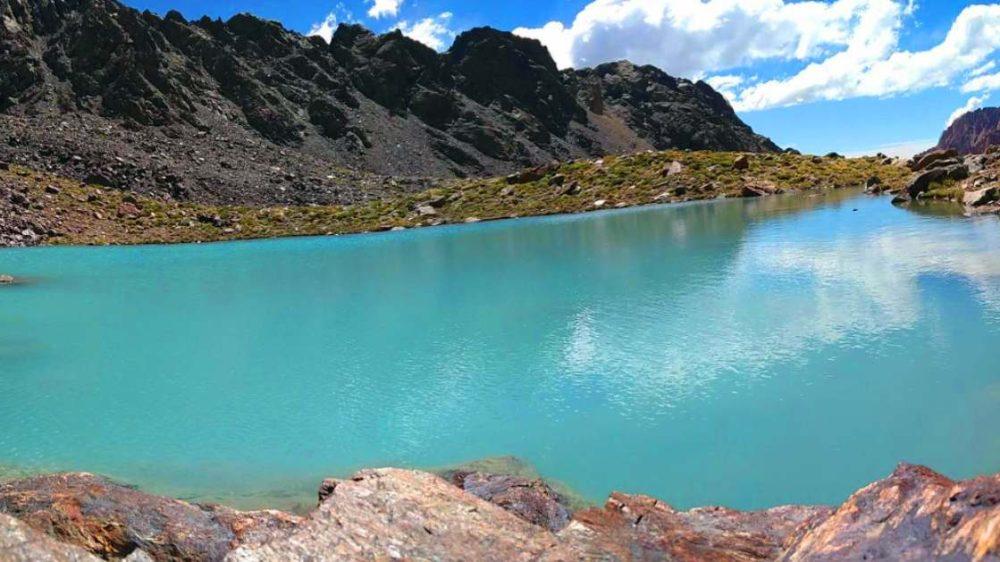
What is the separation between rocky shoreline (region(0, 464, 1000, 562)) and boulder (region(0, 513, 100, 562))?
0.01 metres

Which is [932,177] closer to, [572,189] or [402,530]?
[572,189]

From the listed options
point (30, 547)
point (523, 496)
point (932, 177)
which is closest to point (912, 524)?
point (523, 496)

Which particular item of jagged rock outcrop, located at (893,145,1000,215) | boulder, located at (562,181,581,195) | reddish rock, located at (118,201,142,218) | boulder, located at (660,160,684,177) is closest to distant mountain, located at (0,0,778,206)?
reddish rock, located at (118,201,142,218)

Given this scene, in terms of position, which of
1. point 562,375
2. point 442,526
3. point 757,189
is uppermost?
point 757,189

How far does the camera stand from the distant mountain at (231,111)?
104 metres

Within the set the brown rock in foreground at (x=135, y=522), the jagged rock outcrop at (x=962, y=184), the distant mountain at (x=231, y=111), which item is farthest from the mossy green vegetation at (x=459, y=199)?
the brown rock in foreground at (x=135, y=522)

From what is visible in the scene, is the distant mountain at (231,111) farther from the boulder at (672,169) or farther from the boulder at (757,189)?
the boulder at (757,189)

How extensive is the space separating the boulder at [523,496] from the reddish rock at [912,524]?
3.21 metres

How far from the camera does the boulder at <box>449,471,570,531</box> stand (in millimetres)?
8758

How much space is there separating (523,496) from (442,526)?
2223 millimetres

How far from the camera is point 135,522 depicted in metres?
7.59

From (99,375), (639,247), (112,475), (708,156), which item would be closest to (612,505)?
(112,475)

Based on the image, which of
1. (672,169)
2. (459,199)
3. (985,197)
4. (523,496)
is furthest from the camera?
(459,199)

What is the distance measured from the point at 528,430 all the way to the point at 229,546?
6.74m
